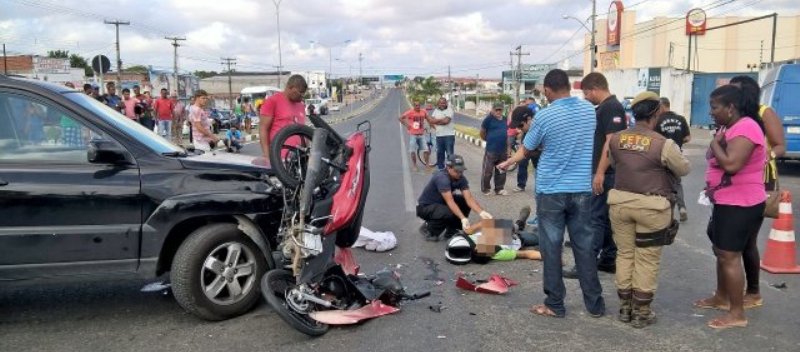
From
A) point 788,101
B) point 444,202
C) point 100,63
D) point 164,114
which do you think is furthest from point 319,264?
point 100,63

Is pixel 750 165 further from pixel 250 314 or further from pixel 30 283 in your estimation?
pixel 30 283

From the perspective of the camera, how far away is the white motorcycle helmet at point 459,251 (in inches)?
245

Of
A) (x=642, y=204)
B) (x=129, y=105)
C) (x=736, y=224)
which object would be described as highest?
(x=129, y=105)

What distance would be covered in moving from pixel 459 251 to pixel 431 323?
175 centimetres

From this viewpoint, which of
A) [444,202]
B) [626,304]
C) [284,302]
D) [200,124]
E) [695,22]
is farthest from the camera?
[695,22]

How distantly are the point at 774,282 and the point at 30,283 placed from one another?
5.74 meters

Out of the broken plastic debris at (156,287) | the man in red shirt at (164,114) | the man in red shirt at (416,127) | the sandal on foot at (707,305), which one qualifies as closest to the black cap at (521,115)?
the sandal on foot at (707,305)

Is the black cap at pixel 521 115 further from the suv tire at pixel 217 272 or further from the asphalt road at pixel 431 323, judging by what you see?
the suv tire at pixel 217 272

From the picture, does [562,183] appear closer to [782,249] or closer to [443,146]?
[782,249]

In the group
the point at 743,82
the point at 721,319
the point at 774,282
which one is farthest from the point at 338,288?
the point at 774,282

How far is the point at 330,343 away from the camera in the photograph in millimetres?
4203

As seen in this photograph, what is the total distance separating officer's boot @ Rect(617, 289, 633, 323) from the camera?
4543 mm

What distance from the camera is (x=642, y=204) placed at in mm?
4340

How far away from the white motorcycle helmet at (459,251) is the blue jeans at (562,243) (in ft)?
5.08
